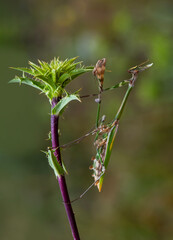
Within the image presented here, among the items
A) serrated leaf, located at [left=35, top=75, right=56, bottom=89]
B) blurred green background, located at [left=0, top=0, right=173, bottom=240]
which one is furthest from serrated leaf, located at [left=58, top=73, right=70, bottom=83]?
blurred green background, located at [left=0, top=0, right=173, bottom=240]

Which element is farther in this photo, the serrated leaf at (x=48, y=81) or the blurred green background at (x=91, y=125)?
the blurred green background at (x=91, y=125)

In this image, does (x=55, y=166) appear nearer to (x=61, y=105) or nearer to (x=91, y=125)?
(x=61, y=105)

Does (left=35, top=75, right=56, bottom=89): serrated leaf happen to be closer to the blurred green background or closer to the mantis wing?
the mantis wing

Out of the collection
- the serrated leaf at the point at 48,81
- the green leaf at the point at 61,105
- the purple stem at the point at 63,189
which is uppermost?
the serrated leaf at the point at 48,81

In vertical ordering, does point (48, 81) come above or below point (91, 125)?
below

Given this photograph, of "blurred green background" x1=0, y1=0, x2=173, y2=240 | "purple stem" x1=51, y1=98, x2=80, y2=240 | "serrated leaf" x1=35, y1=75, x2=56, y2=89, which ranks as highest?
"blurred green background" x1=0, y1=0, x2=173, y2=240

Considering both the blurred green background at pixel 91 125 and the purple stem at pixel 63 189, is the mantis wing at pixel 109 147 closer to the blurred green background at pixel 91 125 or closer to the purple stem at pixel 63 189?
the purple stem at pixel 63 189

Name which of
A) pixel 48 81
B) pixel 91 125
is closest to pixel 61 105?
pixel 48 81

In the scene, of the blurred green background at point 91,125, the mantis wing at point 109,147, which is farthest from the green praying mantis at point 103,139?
the blurred green background at point 91,125

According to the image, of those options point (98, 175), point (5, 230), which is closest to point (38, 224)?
point (5, 230)
